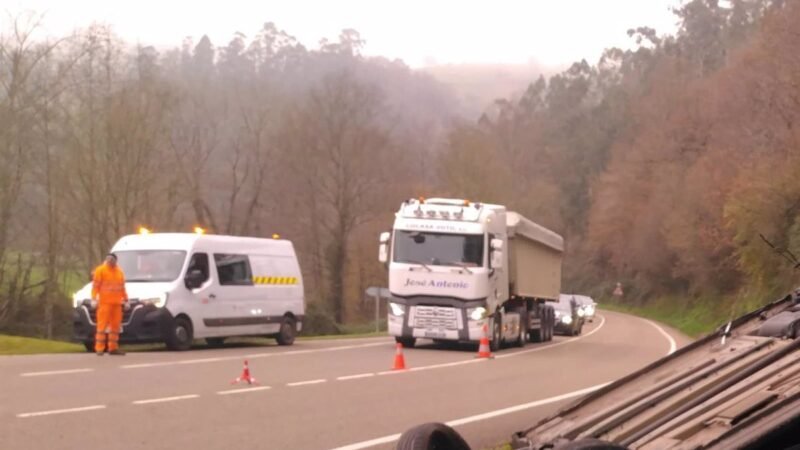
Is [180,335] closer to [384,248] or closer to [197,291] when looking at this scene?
[197,291]

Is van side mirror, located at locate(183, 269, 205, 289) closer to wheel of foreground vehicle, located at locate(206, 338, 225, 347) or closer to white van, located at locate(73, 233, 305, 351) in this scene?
white van, located at locate(73, 233, 305, 351)

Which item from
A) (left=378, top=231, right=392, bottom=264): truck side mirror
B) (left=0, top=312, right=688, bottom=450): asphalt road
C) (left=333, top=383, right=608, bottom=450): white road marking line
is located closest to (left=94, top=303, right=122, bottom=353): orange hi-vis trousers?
(left=0, top=312, right=688, bottom=450): asphalt road

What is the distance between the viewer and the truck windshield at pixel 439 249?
23.8m

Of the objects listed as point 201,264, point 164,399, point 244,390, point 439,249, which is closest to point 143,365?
point 244,390

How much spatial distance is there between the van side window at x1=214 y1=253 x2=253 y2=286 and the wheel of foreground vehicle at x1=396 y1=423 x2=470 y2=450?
16.4 meters

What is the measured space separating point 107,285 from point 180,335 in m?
2.43

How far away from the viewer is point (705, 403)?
5262 millimetres

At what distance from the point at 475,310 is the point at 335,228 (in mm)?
39592

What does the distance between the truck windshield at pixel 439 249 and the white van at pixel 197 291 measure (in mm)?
2862

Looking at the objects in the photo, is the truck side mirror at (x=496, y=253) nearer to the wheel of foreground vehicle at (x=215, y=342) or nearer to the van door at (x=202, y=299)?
the van door at (x=202, y=299)

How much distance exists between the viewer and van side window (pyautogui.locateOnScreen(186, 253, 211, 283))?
70.1ft

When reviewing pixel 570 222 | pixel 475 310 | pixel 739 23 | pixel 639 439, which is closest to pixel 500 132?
pixel 570 222

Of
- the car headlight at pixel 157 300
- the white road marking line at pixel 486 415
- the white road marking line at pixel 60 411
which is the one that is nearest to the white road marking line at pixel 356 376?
the white road marking line at pixel 486 415

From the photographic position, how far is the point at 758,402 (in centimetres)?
479
